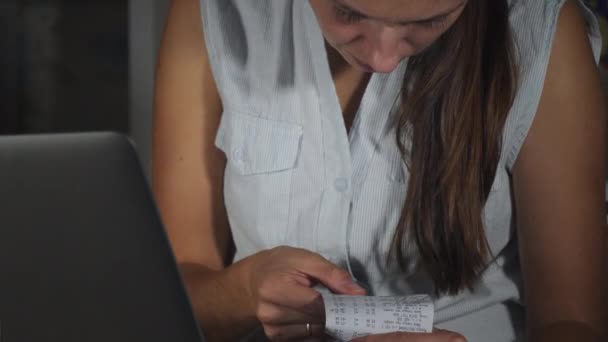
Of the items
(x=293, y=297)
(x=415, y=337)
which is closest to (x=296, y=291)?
(x=293, y=297)

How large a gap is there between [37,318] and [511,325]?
0.81 meters

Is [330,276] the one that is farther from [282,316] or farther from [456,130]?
[456,130]

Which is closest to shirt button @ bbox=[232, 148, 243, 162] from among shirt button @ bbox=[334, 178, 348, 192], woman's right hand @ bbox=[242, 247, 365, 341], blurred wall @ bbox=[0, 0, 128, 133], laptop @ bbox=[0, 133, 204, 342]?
shirt button @ bbox=[334, 178, 348, 192]

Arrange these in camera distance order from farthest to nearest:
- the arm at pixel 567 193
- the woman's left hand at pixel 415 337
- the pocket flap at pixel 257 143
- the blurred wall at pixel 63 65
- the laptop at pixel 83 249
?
the blurred wall at pixel 63 65
the pocket flap at pixel 257 143
the arm at pixel 567 193
the woman's left hand at pixel 415 337
the laptop at pixel 83 249

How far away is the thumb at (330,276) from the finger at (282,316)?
0.04 meters

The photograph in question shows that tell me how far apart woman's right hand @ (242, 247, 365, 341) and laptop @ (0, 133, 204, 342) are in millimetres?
399

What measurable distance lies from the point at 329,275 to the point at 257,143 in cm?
31

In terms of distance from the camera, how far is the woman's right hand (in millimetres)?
959

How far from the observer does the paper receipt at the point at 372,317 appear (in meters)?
0.89

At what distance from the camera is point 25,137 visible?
1.78ft

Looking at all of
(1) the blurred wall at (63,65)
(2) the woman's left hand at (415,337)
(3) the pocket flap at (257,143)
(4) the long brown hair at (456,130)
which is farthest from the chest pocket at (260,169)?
(1) the blurred wall at (63,65)

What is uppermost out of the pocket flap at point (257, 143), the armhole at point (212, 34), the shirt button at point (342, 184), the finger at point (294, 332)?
the armhole at point (212, 34)

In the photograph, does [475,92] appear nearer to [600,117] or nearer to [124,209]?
[600,117]

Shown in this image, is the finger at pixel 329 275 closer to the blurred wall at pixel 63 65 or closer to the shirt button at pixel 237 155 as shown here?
the shirt button at pixel 237 155
